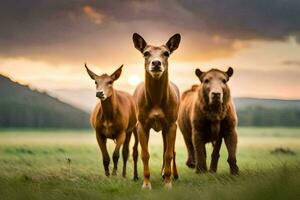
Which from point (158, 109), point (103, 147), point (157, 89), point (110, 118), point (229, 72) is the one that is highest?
point (229, 72)

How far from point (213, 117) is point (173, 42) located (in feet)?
7.45

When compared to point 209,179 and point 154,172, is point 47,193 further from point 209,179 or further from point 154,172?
point 154,172

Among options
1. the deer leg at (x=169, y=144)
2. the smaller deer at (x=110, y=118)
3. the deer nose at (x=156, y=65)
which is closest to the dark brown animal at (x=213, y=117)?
the deer leg at (x=169, y=144)

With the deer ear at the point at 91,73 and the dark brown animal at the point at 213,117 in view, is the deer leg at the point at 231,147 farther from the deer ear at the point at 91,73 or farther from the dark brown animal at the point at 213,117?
the deer ear at the point at 91,73

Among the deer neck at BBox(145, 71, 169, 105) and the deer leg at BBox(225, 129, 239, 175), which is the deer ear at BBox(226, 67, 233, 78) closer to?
the deer leg at BBox(225, 129, 239, 175)

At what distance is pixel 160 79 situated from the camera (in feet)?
43.9

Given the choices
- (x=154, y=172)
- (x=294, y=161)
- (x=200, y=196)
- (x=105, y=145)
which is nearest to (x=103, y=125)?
(x=105, y=145)

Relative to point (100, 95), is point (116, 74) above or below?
above

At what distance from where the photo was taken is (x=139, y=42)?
13.4 metres

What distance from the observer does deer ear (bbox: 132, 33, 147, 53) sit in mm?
13352

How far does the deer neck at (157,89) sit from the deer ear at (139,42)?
488 millimetres

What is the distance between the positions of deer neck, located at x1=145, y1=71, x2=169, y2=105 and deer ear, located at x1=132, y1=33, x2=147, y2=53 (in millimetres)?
488

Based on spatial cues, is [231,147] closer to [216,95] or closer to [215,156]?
[215,156]

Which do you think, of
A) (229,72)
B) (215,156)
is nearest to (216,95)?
(229,72)
